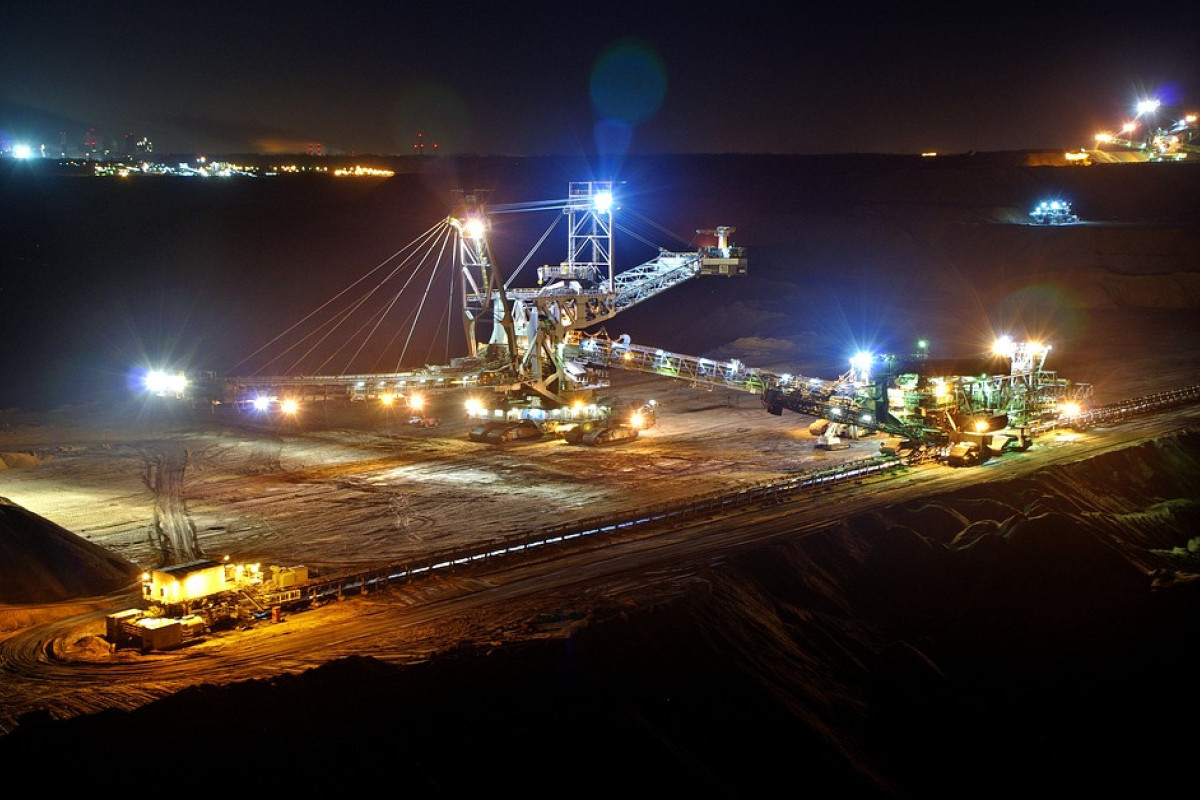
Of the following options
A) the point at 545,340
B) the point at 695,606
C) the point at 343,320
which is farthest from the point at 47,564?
the point at 343,320

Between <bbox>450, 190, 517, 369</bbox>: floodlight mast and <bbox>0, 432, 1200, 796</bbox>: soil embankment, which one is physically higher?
<bbox>450, 190, 517, 369</bbox>: floodlight mast

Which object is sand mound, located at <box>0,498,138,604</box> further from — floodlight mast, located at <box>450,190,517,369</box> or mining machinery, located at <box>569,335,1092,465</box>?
mining machinery, located at <box>569,335,1092,465</box>

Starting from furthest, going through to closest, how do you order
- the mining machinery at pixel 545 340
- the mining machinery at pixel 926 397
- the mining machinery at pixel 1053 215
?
the mining machinery at pixel 1053 215 < the mining machinery at pixel 545 340 < the mining machinery at pixel 926 397

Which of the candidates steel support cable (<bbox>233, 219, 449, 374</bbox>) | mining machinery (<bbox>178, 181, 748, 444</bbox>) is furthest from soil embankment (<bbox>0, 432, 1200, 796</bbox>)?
steel support cable (<bbox>233, 219, 449, 374</bbox>)

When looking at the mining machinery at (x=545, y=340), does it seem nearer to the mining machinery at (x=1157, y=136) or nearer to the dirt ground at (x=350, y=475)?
the dirt ground at (x=350, y=475)

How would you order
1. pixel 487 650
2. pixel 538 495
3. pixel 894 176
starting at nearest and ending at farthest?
pixel 487 650 < pixel 538 495 < pixel 894 176

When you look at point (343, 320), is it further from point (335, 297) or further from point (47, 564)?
point (47, 564)

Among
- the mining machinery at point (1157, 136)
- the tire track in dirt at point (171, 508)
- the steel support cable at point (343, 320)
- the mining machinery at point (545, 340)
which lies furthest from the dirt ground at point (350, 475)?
the mining machinery at point (1157, 136)

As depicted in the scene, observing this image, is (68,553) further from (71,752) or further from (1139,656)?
(1139,656)

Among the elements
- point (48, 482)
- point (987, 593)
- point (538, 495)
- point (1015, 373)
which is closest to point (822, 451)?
point (1015, 373)
